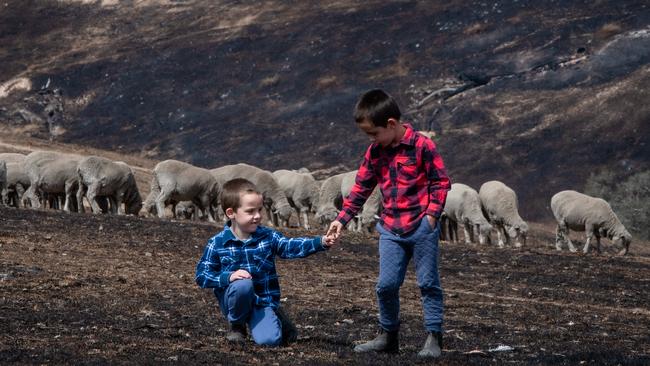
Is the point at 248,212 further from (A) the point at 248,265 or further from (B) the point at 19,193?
(B) the point at 19,193

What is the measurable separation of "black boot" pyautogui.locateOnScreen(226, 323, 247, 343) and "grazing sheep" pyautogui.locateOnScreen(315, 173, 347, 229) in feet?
76.3

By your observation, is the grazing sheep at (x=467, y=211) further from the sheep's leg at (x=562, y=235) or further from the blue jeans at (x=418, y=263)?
the blue jeans at (x=418, y=263)

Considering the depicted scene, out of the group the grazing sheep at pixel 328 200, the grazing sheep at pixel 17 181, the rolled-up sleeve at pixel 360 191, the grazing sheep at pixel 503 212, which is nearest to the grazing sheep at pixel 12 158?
the grazing sheep at pixel 17 181

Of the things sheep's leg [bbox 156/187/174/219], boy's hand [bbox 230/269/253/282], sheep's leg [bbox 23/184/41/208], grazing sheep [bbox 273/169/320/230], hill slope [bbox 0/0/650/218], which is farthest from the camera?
hill slope [bbox 0/0/650/218]

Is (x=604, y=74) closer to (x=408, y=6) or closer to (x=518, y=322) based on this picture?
(x=408, y=6)

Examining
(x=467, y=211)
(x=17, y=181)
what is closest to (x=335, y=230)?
(x=467, y=211)

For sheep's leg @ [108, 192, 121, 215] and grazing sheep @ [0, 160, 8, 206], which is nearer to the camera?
grazing sheep @ [0, 160, 8, 206]

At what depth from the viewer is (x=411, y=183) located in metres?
8.44

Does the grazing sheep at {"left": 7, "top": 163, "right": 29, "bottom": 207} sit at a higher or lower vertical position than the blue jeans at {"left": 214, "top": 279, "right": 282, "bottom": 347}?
higher

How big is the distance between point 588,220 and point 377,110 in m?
22.8

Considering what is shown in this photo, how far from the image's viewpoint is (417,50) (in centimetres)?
6103

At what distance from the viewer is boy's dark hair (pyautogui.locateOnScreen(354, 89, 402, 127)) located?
8.24 meters

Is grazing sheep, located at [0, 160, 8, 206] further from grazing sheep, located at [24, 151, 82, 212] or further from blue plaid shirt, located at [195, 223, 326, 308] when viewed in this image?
blue plaid shirt, located at [195, 223, 326, 308]

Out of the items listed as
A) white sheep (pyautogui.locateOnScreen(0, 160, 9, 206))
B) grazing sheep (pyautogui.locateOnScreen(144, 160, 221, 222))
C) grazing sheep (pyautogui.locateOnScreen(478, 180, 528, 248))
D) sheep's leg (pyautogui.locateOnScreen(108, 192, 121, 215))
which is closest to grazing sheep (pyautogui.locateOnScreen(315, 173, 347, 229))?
grazing sheep (pyautogui.locateOnScreen(144, 160, 221, 222))
